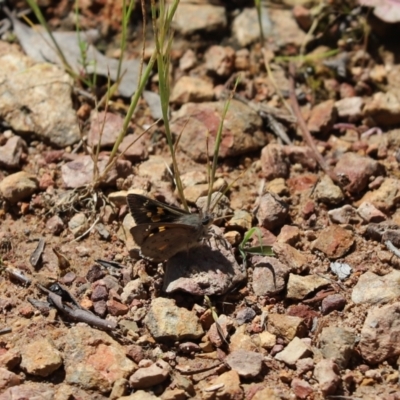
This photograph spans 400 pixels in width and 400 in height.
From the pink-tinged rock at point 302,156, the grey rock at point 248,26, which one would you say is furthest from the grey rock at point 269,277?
the grey rock at point 248,26

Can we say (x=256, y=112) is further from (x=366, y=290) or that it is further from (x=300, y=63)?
(x=366, y=290)

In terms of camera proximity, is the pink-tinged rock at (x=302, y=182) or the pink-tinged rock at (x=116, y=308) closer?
the pink-tinged rock at (x=116, y=308)

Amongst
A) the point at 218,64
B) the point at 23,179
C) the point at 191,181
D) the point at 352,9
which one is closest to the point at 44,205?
the point at 23,179

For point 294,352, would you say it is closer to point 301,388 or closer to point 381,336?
point 301,388

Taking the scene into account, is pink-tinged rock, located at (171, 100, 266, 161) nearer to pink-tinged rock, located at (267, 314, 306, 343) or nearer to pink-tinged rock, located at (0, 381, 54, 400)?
pink-tinged rock, located at (267, 314, 306, 343)

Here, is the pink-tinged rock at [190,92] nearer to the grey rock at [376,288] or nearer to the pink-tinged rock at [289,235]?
the pink-tinged rock at [289,235]

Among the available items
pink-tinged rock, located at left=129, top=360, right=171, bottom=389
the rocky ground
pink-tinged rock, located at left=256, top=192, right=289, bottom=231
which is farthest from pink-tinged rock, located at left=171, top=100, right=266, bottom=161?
pink-tinged rock, located at left=129, top=360, right=171, bottom=389
